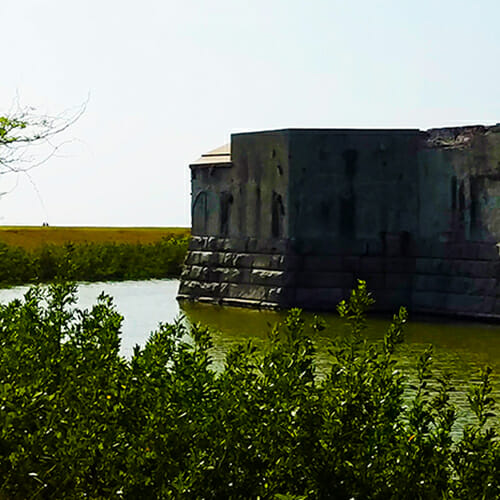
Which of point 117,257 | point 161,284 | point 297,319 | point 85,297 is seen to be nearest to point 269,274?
point 85,297

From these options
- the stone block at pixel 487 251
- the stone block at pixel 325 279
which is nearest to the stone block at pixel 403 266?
the stone block at pixel 325 279

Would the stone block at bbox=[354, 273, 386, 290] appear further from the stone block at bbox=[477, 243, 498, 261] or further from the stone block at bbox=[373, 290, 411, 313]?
the stone block at bbox=[477, 243, 498, 261]

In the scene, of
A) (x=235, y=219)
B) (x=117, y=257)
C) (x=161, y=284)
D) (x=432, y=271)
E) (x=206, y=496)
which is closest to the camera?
(x=206, y=496)

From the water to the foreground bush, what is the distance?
3995mm

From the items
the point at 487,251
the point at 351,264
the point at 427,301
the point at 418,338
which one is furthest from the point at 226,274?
the point at 418,338

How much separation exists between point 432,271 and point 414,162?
2.10m

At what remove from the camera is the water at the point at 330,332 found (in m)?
13.5

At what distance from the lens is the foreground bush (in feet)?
17.8

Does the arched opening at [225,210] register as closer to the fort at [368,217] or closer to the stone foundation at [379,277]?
the stone foundation at [379,277]

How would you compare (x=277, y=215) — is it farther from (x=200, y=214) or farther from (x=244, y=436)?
(x=244, y=436)

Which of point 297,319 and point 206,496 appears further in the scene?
point 297,319

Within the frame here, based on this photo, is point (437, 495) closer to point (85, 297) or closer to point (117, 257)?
point (85, 297)

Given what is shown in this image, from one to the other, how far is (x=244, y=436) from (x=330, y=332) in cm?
1136

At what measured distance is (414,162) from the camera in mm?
21328
